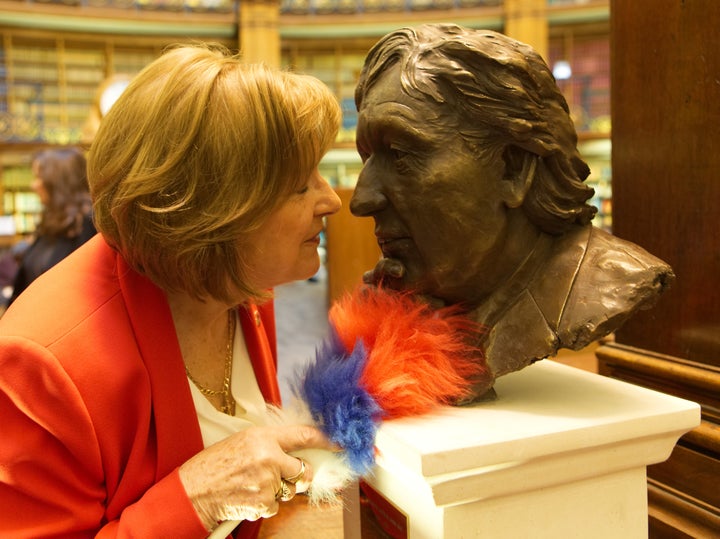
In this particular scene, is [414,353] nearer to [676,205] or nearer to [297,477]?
[297,477]

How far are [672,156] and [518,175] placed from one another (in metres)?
0.58

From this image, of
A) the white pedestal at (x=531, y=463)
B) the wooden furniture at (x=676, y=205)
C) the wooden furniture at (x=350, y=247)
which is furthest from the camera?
the wooden furniture at (x=350, y=247)

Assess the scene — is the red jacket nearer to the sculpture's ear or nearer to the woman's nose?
the woman's nose

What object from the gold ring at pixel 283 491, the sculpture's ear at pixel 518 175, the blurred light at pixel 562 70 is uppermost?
the blurred light at pixel 562 70

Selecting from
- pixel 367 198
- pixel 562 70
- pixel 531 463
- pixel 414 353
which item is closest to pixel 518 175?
pixel 367 198

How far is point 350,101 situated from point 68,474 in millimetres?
8193

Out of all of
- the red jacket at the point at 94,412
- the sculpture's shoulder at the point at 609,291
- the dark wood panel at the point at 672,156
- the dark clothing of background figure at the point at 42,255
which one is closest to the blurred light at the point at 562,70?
the dark wood panel at the point at 672,156

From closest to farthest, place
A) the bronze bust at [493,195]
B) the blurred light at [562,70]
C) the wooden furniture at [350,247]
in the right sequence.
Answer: the bronze bust at [493,195], the wooden furniture at [350,247], the blurred light at [562,70]

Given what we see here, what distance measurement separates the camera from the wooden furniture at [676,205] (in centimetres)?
158

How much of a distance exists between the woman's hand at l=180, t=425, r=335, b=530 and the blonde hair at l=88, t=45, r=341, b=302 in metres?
0.31

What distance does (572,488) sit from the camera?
127 cm

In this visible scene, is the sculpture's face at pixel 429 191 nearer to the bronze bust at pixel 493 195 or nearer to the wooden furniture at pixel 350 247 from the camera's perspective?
the bronze bust at pixel 493 195

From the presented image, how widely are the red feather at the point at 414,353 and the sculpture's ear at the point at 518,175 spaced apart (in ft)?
0.85

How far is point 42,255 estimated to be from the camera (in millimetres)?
2475
